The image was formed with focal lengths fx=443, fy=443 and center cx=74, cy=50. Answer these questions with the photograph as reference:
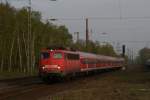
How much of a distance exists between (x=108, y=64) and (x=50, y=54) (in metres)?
47.4

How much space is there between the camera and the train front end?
38312 mm

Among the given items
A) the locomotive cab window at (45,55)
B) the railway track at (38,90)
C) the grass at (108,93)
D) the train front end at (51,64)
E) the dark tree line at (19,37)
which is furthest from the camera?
the dark tree line at (19,37)

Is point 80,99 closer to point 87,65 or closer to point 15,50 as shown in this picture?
point 87,65

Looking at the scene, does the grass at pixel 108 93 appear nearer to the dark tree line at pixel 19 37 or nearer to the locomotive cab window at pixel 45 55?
the locomotive cab window at pixel 45 55

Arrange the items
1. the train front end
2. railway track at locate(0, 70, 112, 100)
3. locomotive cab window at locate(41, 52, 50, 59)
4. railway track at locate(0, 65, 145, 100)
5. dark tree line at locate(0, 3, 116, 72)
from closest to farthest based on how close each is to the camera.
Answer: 1. railway track at locate(0, 65, 145, 100)
2. railway track at locate(0, 70, 112, 100)
3. the train front end
4. locomotive cab window at locate(41, 52, 50, 59)
5. dark tree line at locate(0, 3, 116, 72)

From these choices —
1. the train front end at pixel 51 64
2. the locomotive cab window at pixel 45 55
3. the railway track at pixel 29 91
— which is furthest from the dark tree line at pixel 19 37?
the railway track at pixel 29 91

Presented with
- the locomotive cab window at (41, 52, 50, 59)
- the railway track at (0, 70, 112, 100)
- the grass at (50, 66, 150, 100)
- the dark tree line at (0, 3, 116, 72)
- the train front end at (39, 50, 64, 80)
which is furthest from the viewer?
the dark tree line at (0, 3, 116, 72)

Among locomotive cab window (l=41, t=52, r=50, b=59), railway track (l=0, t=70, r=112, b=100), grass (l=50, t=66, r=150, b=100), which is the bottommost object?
railway track (l=0, t=70, r=112, b=100)

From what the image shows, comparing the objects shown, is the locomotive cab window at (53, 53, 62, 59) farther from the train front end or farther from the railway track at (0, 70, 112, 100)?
the railway track at (0, 70, 112, 100)

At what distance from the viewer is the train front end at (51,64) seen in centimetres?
3831

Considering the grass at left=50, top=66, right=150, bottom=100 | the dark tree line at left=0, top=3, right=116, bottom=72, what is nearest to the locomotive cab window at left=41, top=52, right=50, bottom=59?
the grass at left=50, top=66, right=150, bottom=100

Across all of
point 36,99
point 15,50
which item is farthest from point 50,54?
point 15,50

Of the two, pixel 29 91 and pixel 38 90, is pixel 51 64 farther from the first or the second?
pixel 29 91

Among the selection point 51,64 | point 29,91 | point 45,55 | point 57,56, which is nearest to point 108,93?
point 29,91
